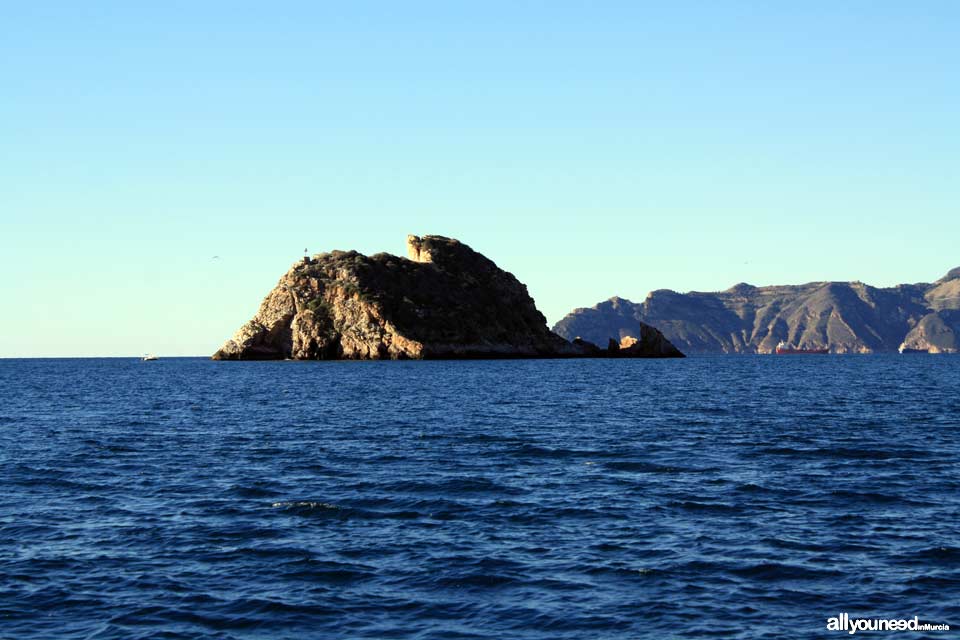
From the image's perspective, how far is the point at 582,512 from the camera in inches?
1157

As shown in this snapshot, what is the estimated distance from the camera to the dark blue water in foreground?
19.7 m

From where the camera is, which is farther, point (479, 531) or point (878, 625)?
point (479, 531)

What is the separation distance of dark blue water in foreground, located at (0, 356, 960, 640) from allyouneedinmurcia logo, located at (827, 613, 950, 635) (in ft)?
1.29

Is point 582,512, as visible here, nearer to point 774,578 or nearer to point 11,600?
point 774,578

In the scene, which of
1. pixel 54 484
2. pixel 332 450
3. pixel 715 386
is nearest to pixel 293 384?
pixel 715 386

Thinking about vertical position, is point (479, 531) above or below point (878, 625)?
above

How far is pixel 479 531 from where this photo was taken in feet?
88.4

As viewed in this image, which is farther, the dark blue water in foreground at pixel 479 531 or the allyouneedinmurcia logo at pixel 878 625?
the dark blue water in foreground at pixel 479 531

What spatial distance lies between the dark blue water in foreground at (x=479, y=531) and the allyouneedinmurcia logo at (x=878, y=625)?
39 centimetres

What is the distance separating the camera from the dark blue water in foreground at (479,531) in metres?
19.7

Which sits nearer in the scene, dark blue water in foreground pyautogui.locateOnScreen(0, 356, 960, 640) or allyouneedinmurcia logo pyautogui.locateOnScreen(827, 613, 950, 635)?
allyouneedinmurcia logo pyautogui.locateOnScreen(827, 613, 950, 635)

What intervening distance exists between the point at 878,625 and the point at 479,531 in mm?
11273

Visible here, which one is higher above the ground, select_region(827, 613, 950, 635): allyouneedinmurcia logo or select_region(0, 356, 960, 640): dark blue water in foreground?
select_region(0, 356, 960, 640): dark blue water in foreground

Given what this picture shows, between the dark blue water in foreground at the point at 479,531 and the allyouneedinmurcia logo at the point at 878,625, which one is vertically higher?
the dark blue water in foreground at the point at 479,531
